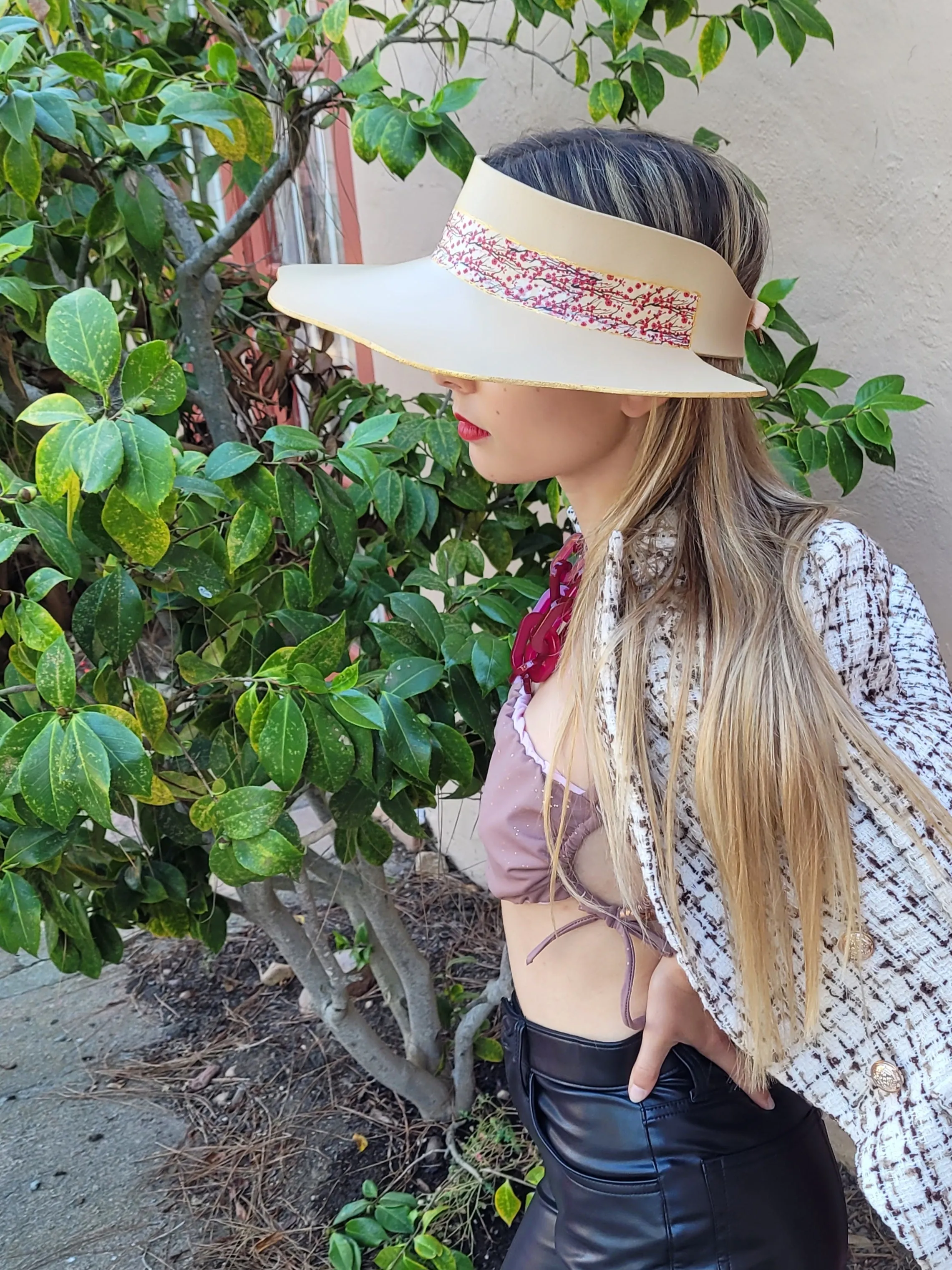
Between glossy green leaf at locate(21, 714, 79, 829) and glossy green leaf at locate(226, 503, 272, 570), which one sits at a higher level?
glossy green leaf at locate(226, 503, 272, 570)

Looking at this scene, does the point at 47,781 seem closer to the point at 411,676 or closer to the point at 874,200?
the point at 411,676

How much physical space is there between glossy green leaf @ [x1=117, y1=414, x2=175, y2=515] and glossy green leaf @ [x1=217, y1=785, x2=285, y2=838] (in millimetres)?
422

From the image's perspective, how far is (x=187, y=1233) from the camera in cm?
211

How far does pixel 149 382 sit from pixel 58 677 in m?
0.32

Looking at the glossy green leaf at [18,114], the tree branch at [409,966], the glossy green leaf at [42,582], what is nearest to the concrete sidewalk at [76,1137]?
the tree branch at [409,966]

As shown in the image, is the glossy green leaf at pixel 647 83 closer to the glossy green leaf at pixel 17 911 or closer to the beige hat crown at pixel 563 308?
the beige hat crown at pixel 563 308

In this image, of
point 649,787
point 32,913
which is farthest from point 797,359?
point 32,913

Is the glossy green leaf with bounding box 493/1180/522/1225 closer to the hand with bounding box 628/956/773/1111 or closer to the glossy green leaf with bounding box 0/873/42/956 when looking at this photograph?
the hand with bounding box 628/956/773/1111

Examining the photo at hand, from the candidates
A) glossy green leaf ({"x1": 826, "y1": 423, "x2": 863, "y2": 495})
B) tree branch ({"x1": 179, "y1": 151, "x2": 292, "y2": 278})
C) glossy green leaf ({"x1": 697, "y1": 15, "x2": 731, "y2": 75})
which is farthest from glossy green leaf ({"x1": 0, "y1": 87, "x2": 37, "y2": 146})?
glossy green leaf ({"x1": 826, "y1": 423, "x2": 863, "y2": 495})

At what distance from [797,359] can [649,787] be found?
98cm

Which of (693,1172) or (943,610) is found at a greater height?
(943,610)

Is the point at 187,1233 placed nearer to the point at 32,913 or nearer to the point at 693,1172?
the point at 32,913

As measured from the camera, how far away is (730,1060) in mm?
1113

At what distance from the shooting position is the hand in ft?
3.51
